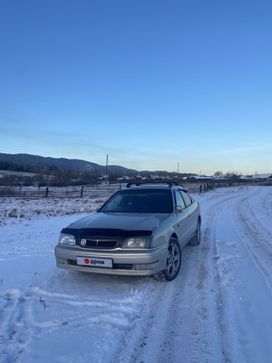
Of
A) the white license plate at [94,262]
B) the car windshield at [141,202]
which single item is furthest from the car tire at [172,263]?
the white license plate at [94,262]

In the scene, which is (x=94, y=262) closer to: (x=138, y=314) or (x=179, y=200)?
(x=138, y=314)

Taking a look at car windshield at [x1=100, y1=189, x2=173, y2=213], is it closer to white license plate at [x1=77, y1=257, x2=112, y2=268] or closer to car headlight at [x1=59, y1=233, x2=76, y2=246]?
car headlight at [x1=59, y1=233, x2=76, y2=246]

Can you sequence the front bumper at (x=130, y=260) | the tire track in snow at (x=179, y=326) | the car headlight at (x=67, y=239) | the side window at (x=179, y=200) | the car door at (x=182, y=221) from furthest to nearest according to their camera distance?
the side window at (x=179, y=200), the car door at (x=182, y=221), the car headlight at (x=67, y=239), the front bumper at (x=130, y=260), the tire track in snow at (x=179, y=326)

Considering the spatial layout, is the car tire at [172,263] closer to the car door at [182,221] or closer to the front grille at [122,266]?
the car door at [182,221]

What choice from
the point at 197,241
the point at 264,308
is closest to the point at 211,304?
the point at 264,308

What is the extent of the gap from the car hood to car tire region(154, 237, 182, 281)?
1.64 feet

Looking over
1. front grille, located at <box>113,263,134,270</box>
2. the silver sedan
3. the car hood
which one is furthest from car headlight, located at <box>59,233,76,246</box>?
front grille, located at <box>113,263,134,270</box>

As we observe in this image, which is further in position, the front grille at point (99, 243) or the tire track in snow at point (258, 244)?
the tire track in snow at point (258, 244)

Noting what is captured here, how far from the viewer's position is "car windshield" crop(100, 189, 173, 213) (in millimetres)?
6426

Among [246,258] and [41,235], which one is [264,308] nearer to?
[246,258]

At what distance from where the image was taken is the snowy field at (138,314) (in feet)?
10.9

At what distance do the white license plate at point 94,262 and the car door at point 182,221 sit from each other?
5.58 ft

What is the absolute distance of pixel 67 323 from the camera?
153 inches

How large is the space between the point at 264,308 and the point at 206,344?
129 centimetres
